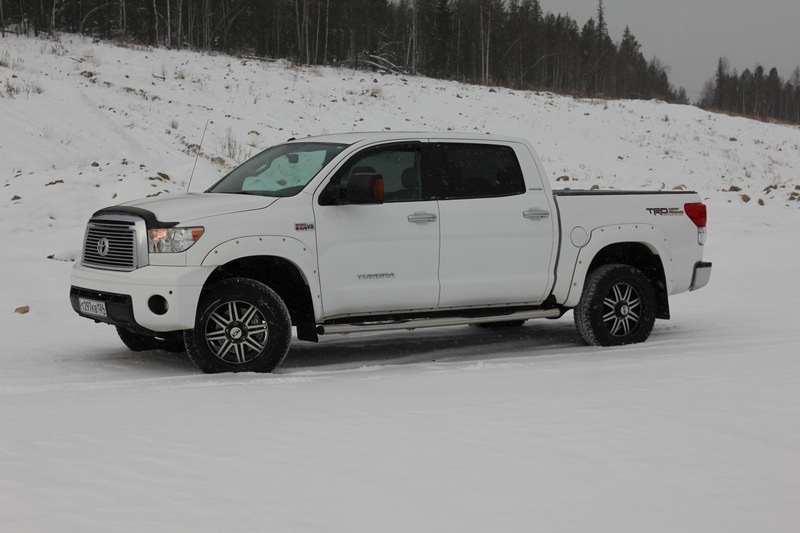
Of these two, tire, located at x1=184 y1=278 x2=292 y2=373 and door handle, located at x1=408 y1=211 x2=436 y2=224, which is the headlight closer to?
tire, located at x1=184 y1=278 x2=292 y2=373

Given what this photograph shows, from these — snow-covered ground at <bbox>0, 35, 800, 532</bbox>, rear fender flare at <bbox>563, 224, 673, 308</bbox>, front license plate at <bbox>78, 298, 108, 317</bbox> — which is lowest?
snow-covered ground at <bbox>0, 35, 800, 532</bbox>

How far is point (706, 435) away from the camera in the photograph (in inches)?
207

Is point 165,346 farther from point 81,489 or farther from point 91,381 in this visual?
point 81,489

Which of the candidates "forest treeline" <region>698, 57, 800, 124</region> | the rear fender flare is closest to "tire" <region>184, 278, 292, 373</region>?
the rear fender flare

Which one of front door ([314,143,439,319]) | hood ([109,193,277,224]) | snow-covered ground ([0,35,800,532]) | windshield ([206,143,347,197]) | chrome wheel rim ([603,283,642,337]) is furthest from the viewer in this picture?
chrome wheel rim ([603,283,642,337])

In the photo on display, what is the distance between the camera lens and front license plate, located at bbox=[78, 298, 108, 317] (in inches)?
283

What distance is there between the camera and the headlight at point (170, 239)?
6.96 m

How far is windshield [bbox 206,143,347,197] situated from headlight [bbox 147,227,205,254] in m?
0.81

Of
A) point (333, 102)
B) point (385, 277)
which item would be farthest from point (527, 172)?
point (333, 102)

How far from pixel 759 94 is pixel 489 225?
135 m

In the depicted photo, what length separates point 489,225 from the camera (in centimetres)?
804

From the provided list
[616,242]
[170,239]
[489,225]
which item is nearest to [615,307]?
[616,242]

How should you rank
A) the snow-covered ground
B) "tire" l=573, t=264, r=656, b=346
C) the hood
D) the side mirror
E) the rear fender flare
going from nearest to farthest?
1. the snow-covered ground
2. the hood
3. the side mirror
4. the rear fender flare
5. "tire" l=573, t=264, r=656, b=346

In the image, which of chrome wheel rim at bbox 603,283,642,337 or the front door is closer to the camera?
the front door
